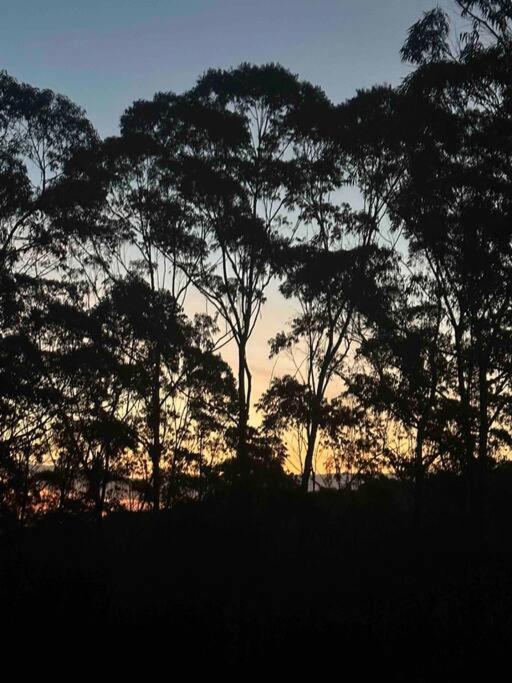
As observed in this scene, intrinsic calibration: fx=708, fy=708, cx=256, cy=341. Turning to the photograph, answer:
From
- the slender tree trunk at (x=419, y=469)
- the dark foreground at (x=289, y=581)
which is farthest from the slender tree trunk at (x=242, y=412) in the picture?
the slender tree trunk at (x=419, y=469)

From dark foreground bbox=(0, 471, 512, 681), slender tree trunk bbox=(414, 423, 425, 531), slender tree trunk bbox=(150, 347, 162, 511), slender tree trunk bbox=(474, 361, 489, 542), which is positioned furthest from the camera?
slender tree trunk bbox=(150, 347, 162, 511)

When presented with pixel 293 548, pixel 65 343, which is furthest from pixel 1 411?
pixel 293 548

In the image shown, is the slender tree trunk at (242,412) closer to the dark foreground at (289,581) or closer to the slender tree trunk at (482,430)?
the dark foreground at (289,581)

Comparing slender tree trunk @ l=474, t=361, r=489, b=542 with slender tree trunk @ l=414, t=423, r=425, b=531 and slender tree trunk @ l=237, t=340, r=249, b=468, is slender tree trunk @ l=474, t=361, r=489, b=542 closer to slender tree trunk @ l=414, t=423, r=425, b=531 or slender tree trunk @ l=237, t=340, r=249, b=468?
slender tree trunk @ l=414, t=423, r=425, b=531

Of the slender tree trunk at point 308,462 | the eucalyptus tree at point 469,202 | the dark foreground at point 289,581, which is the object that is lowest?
the dark foreground at point 289,581

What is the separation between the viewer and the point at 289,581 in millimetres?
15695

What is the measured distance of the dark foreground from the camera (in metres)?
9.53

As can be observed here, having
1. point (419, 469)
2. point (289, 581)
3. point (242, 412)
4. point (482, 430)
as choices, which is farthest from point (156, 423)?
point (289, 581)

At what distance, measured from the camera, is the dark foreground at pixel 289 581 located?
9.53 meters

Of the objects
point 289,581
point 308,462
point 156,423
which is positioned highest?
point 156,423

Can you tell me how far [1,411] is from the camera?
73.6ft

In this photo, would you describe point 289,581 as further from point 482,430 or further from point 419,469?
point 419,469

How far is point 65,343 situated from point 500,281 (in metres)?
14.8

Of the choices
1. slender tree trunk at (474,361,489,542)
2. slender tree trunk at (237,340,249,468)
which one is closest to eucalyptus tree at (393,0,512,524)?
slender tree trunk at (474,361,489,542)
